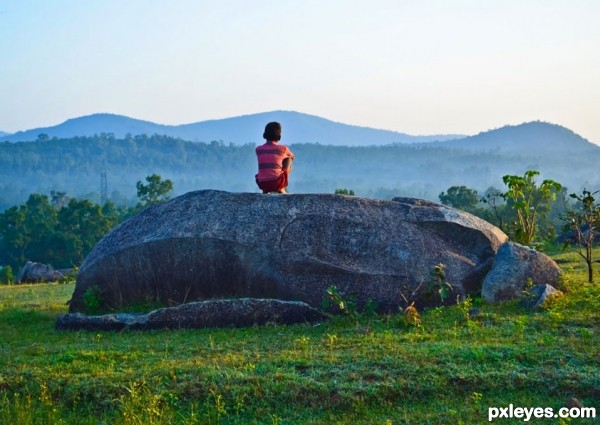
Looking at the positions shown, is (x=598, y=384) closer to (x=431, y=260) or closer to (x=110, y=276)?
(x=431, y=260)

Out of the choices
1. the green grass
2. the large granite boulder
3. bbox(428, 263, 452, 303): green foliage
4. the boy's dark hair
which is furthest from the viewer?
the boy's dark hair

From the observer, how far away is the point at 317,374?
30.5ft

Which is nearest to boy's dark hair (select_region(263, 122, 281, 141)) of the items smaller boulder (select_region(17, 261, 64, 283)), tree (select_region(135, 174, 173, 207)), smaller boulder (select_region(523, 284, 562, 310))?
smaller boulder (select_region(523, 284, 562, 310))

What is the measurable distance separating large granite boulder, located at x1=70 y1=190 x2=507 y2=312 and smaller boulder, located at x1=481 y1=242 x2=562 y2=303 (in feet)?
1.82

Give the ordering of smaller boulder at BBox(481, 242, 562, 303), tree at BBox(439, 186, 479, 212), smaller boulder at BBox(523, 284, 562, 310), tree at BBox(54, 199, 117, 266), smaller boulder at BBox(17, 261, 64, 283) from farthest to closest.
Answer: tree at BBox(439, 186, 479, 212)
tree at BBox(54, 199, 117, 266)
smaller boulder at BBox(17, 261, 64, 283)
smaller boulder at BBox(481, 242, 562, 303)
smaller boulder at BBox(523, 284, 562, 310)

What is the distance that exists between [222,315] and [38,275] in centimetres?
1614

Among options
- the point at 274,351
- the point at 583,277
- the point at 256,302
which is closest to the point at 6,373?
the point at 274,351

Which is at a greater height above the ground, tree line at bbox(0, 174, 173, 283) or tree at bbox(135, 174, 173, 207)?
tree at bbox(135, 174, 173, 207)

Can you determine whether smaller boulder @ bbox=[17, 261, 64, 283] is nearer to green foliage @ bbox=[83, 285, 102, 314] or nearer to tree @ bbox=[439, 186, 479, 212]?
green foliage @ bbox=[83, 285, 102, 314]

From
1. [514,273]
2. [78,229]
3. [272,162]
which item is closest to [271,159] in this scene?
[272,162]

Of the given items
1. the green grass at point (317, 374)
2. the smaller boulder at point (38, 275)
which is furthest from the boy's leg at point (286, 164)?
the smaller boulder at point (38, 275)

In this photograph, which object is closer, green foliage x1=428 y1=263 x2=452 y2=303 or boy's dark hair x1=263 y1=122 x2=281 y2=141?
green foliage x1=428 y1=263 x2=452 y2=303

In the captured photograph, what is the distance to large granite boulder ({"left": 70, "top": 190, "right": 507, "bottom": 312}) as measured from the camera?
13836 mm

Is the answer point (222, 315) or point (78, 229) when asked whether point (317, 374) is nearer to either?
point (222, 315)
